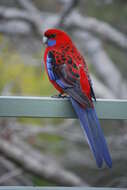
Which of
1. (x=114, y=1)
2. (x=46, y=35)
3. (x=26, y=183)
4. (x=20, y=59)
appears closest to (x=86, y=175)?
(x=26, y=183)

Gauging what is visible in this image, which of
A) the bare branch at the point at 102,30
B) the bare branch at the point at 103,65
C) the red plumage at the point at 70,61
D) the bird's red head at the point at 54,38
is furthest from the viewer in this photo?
the bare branch at the point at 103,65

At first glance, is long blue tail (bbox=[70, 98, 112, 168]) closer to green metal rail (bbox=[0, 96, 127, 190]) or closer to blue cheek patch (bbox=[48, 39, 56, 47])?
green metal rail (bbox=[0, 96, 127, 190])

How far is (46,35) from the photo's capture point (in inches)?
130

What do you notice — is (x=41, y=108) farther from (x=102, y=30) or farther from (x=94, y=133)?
(x=102, y=30)

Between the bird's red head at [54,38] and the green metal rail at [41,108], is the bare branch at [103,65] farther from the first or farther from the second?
the green metal rail at [41,108]

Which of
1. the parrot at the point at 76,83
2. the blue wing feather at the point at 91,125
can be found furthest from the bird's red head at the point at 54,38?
the blue wing feather at the point at 91,125

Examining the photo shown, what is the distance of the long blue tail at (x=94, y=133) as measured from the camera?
2113mm

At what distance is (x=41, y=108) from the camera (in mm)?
2127

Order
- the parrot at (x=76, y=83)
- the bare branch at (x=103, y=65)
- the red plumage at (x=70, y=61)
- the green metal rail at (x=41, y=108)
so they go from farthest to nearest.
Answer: the bare branch at (x=103, y=65) → the red plumage at (x=70, y=61) → the parrot at (x=76, y=83) → the green metal rail at (x=41, y=108)

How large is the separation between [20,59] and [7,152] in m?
1.91

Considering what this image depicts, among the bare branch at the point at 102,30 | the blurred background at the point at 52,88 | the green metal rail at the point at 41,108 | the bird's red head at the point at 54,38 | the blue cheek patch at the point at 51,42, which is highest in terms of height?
the green metal rail at the point at 41,108

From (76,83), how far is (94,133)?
58 cm

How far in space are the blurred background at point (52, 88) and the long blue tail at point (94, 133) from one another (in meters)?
2.70

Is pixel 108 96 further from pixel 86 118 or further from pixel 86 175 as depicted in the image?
pixel 86 118
